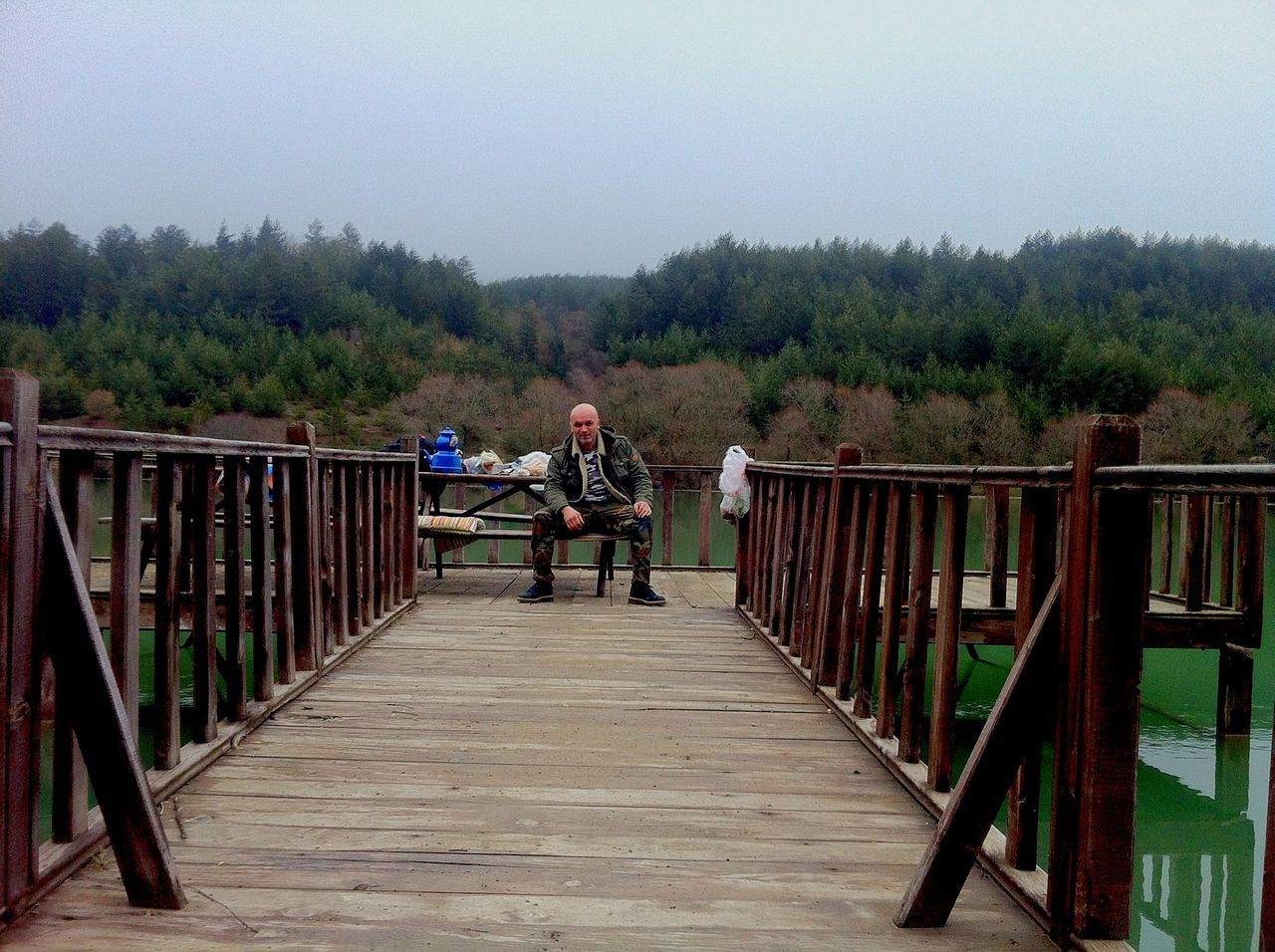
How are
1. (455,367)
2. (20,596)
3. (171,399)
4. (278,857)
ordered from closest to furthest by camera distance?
1. (20,596)
2. (278,857)
3. (171,399)
4. (455,367)

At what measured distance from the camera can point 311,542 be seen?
3596mm

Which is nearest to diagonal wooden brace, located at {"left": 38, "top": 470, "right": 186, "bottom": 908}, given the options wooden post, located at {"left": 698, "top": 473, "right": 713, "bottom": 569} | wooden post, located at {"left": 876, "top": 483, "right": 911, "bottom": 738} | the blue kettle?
wooden post, located at {"left": 876, "top": 483, "right": 911, "bottom": 738}

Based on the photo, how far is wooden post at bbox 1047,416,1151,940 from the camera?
164 centimetres

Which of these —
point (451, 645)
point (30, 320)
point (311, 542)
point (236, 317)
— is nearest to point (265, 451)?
point (311, 542)

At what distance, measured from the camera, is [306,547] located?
11.7 feet

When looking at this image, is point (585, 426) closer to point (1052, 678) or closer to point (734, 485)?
point (734, 485)

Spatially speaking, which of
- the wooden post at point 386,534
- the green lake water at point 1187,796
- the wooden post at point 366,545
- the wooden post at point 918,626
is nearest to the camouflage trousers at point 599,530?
the wooden post at point 386,534

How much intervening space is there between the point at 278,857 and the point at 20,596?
0.74 metres

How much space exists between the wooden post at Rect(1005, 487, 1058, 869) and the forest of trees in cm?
2973

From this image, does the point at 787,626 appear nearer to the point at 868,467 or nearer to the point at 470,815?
the point at 868,467

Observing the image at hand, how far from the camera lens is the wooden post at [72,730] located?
1.92m

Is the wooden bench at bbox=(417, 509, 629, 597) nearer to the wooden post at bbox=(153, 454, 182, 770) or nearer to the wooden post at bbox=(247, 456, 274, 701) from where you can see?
the wooden post at bbox=(247, 456, 274, 701)

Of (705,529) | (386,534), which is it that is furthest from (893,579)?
(705,529)

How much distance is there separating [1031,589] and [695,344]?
46.6 metres
